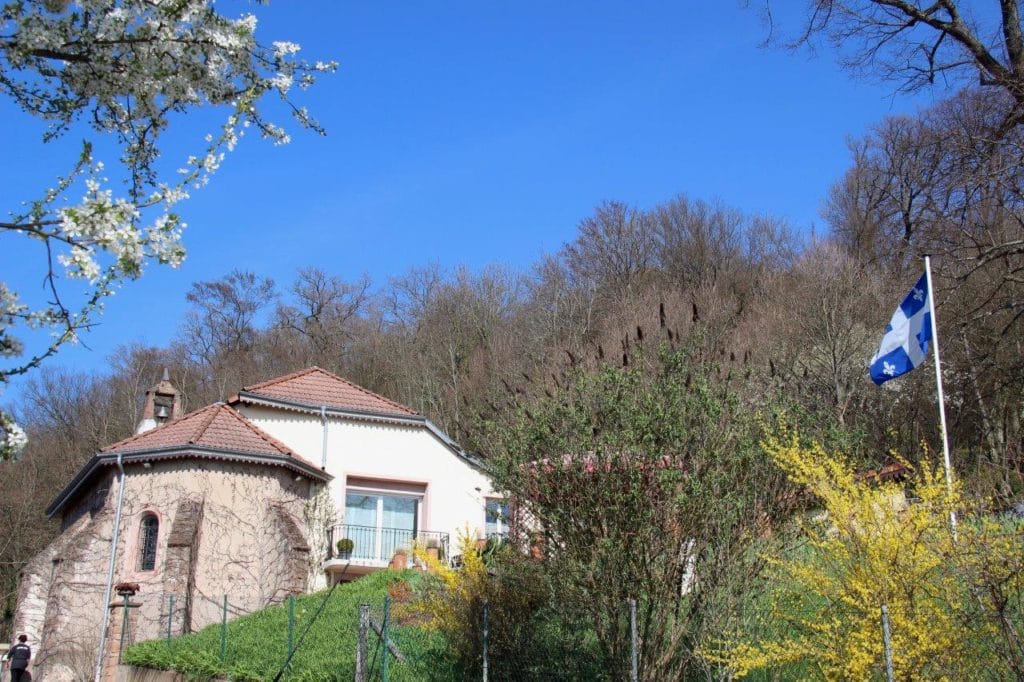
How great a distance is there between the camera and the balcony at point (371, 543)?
1022 inches

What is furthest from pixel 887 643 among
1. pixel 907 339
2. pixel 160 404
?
pixel 160 404

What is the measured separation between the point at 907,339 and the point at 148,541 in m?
18.5

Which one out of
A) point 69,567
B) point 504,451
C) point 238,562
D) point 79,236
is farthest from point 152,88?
point 69,567

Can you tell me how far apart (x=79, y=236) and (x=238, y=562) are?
2045 centimetres

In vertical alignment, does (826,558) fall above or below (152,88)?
below

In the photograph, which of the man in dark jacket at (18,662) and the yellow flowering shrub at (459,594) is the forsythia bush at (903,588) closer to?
the yellow flowering shrub at (459,594)

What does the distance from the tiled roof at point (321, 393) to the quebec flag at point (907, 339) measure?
56.1ft

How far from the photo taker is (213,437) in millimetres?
24781

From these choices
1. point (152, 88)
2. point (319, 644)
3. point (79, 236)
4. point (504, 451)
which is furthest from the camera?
point (319, 644)

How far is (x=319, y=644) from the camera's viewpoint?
1639 centimetres

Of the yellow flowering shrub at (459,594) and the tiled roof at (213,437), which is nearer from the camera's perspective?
the yellow flowering shrub at (459,594)

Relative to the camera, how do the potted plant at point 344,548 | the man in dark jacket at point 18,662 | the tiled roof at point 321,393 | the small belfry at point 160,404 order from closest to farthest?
1. the man in dark jacket at point 18,662
2. the potted plant at point 344,548
3. the tiled roof at point 321,393
4. the small belfry at point 160,404

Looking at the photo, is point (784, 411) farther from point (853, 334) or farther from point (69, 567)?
point (853, 334)

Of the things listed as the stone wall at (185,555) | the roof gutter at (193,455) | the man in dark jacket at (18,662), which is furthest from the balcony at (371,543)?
the man in dark jacket at (18,662)
